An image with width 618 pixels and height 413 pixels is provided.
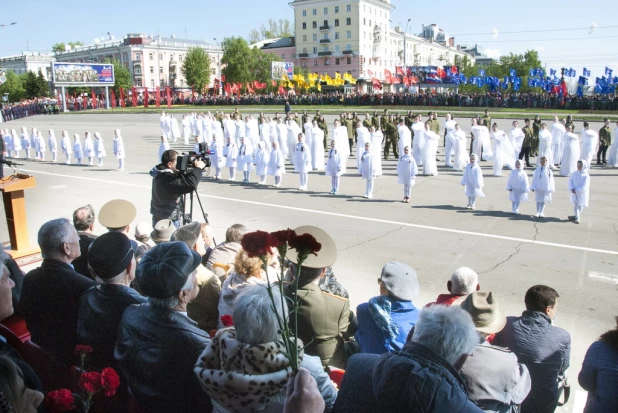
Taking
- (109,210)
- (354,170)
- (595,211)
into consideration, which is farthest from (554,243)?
(354,170)

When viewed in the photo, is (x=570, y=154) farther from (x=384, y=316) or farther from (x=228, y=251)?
(x=384, y=316)

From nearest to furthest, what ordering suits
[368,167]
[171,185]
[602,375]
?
[602,375]
[171,185]
[368,167]

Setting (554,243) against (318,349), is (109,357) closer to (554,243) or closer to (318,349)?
(318,349)

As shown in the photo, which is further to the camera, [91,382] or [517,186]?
[517,186]

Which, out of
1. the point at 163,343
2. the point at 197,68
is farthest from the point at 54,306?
the point at 197,68

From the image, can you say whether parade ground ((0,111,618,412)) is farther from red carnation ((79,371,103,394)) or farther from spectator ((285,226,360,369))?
red carnation ((79,371,103,394))

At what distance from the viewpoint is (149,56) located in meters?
107

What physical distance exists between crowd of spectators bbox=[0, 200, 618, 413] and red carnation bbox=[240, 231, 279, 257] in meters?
0.16

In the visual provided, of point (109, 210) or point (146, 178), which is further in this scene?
point (146, 178)

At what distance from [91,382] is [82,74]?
7785 cm

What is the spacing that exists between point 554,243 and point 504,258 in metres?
1.62

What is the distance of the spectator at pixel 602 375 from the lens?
10.5 feet

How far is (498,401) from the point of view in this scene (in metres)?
3.04

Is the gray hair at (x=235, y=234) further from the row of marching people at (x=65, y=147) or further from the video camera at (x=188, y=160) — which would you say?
the row of marching people at (x=65, y=147)
